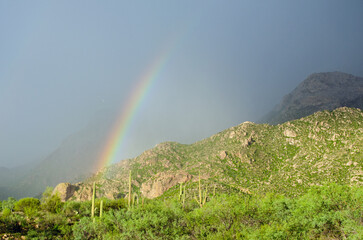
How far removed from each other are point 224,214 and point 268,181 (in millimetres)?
63337

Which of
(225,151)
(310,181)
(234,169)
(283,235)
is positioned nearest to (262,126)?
(225,151)

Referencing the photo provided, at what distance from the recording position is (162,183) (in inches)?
3947

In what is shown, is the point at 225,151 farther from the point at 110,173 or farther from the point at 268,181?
the point at 110,173

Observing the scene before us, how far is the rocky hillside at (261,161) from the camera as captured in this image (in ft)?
242

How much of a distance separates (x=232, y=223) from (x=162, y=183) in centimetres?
7605

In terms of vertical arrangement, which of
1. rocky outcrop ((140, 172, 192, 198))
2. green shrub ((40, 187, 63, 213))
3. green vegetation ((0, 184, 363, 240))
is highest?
rocky outcrop ((140, 172, 192, 198))

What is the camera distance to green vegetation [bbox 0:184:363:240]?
78.2ft

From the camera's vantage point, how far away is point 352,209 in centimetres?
2583

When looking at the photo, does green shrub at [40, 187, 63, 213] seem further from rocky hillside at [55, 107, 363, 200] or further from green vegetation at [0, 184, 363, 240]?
rocky hillside at [55, 107, 363, 200]

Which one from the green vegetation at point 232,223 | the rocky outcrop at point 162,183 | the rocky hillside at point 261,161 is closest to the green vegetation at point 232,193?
the green vegetation at point 232,223

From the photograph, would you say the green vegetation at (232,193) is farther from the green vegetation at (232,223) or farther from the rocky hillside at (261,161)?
the rocky hillside at (261,161)

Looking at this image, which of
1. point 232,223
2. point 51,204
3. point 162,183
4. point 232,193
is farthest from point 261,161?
point 51,204

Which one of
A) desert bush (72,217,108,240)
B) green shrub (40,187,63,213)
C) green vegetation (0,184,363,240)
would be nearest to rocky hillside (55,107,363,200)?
green vegetation (0,184,363,240)

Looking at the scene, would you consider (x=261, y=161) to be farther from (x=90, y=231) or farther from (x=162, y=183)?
(x=90, y=231)
